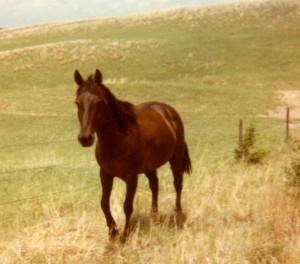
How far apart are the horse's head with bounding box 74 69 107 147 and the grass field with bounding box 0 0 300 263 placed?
4.60 ft

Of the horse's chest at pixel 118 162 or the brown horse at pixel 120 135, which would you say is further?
the horse's chest at pixel 118 162

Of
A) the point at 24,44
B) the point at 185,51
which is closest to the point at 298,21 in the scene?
the point at 185,51

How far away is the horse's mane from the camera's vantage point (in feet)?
20.2

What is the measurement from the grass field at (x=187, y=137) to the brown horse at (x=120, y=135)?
67cm

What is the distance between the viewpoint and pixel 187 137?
64.5 ft

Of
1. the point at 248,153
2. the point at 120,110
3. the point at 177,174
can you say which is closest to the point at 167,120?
the point at 177,174

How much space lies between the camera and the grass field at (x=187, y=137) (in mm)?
6125

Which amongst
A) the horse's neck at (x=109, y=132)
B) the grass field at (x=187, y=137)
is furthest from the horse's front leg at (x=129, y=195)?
the horse's neck at (x=109, y=132)

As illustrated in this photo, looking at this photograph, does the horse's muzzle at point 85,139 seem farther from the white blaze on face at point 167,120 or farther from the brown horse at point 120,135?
the white blaze on face at point 167,120

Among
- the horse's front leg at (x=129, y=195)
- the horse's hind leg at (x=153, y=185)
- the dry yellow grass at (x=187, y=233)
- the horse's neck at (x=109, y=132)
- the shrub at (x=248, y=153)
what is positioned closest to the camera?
the dry yellow grass at (x=187, y=233)

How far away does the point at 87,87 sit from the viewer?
5.84m

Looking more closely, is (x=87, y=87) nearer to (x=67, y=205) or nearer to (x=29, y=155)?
(x=67, y=205)

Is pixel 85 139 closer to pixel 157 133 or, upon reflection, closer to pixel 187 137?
pixel 157 133

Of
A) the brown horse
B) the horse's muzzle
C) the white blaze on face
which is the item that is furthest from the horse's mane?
the white blaze on face
